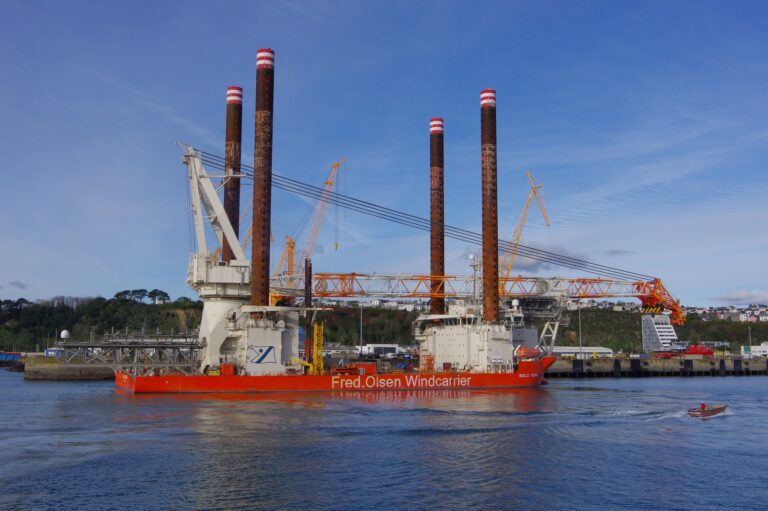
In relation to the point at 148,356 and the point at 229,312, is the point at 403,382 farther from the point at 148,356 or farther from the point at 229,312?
the point at 148,356

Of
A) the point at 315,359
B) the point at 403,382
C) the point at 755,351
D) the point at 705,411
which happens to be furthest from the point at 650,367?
the point at 315,359

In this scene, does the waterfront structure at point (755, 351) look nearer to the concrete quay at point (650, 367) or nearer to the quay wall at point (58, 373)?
the concrete quay at point (650, 367)

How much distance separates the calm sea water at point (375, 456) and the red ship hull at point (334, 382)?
4.74 metres

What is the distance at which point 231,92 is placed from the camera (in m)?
78.5

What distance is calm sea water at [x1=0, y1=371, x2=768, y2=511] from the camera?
2534 cm

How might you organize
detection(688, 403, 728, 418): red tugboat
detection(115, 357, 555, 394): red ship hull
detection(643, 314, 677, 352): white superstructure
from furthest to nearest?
detection(643, 314, 677, 352): white superstructure < detection(115, 357, 555, 394): red ship hull < detection(688, 403, 728, 418): red tugboat

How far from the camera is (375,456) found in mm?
32375

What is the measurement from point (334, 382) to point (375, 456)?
29.3 meters

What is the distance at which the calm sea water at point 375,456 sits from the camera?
83.1 ft

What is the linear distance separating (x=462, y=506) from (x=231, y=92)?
63.9 m

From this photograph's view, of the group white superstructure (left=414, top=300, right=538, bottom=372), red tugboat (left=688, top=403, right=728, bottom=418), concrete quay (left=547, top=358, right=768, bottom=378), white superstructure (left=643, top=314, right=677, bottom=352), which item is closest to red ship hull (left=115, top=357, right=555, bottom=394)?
white superstructure (left=414, top=300, right=538, bottom=372)

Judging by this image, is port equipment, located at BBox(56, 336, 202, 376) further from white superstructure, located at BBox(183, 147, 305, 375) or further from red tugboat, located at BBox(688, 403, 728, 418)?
red tugboat, located at BBox(688, 403, 728, 418)

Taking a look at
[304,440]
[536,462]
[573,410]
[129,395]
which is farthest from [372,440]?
[129,395]

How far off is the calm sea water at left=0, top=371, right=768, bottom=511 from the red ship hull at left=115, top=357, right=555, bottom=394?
4740mm
